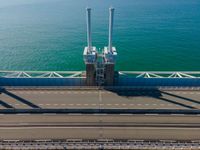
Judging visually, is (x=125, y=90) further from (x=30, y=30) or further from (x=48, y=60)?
(x=30, y=30)

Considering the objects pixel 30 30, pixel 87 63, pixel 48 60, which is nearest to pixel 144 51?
pixel 48 60

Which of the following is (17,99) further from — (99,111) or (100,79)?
(100,79)

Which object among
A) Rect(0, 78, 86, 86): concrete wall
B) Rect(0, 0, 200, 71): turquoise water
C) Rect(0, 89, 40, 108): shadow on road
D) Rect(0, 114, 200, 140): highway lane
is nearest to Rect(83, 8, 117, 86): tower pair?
Rect(0, 78, 86, 86): concrete wall

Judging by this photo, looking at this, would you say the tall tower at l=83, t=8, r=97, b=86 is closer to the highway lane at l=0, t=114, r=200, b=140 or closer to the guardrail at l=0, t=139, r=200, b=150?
the highway lane at l=0, t=114, r=200, b=140

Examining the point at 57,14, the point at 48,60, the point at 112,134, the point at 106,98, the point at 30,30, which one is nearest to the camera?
the point at 112,134

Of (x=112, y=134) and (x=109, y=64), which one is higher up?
(x=109, y=64)

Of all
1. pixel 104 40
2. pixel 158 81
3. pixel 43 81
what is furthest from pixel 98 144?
pixel 104 40
